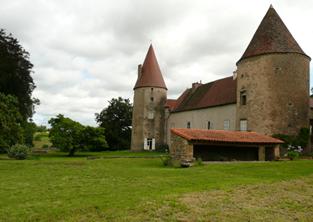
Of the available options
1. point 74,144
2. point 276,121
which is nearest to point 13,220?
point 276,121

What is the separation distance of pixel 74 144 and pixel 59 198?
2738cm

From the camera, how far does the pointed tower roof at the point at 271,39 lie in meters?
26.6

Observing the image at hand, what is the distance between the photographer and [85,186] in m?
11.0

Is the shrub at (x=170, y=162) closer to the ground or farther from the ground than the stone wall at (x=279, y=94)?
closer to the ground

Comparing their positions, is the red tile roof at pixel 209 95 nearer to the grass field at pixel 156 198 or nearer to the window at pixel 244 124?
the window at pixel 244 124

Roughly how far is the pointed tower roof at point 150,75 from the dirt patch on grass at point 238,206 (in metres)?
32.2

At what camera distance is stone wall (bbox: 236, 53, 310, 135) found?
26125mm

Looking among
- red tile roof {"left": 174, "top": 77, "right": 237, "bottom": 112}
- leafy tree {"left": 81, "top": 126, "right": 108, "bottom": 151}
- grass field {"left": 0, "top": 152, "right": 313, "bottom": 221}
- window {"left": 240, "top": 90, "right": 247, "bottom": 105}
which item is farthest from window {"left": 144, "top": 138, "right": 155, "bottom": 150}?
grass field {"left": 0, "top": 152, "right": 313, "bottom": 221}

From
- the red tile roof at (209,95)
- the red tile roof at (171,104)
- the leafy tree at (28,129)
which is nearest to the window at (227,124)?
the red tile roof at (209,95)

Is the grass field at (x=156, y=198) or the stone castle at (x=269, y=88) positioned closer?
the grass field at (x=156, y=198)

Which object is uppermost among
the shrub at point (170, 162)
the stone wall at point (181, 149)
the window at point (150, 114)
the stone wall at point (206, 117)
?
the window at point (150, 114)

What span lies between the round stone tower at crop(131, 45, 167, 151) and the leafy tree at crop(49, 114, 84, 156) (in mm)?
8149

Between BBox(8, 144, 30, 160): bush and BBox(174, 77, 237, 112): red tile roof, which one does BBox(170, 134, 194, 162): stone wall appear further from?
BBox(8, 144, 30, 160): bush

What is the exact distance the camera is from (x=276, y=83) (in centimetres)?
2625
